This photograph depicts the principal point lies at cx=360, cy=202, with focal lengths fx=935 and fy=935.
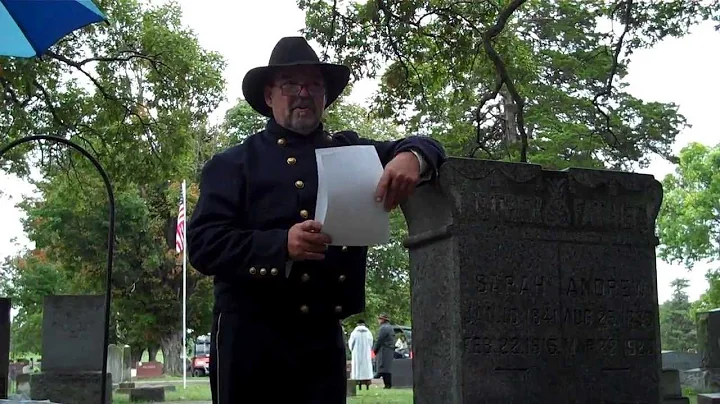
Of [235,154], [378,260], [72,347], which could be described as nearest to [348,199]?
[235,154]

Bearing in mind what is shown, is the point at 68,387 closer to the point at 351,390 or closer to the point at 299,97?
the point at 351,390

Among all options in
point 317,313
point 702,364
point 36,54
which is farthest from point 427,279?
point 702,364

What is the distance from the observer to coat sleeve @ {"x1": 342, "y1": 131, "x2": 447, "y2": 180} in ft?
10.4

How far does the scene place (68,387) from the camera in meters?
12.8

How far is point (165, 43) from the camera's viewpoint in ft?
59.0

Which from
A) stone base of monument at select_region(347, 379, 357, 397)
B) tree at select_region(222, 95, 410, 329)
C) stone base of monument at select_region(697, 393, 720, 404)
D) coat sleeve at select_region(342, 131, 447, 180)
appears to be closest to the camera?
coat sleeve at select_region(342, 131, 447, 180)

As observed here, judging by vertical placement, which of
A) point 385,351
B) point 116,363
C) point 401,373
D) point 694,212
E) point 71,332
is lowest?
point 401,373

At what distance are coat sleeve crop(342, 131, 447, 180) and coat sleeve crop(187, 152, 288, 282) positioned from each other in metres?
0.47

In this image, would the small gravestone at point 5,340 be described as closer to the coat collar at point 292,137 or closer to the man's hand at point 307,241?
the coat collar at point 292,137

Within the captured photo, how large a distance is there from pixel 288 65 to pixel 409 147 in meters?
0.49

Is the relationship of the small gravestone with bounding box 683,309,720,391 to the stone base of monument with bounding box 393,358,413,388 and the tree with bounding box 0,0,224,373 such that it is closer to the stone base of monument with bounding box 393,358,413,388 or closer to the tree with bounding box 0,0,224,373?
the stone base of monument with bounding box 393,358,413,388

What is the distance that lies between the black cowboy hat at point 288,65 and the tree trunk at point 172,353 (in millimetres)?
36028

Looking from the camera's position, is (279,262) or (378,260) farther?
(378,260)

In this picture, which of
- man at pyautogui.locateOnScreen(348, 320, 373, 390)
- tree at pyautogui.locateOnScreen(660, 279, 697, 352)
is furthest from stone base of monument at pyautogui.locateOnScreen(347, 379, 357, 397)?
tree at pyautogui.locateOnScreen(660, 279, 697, 352)
